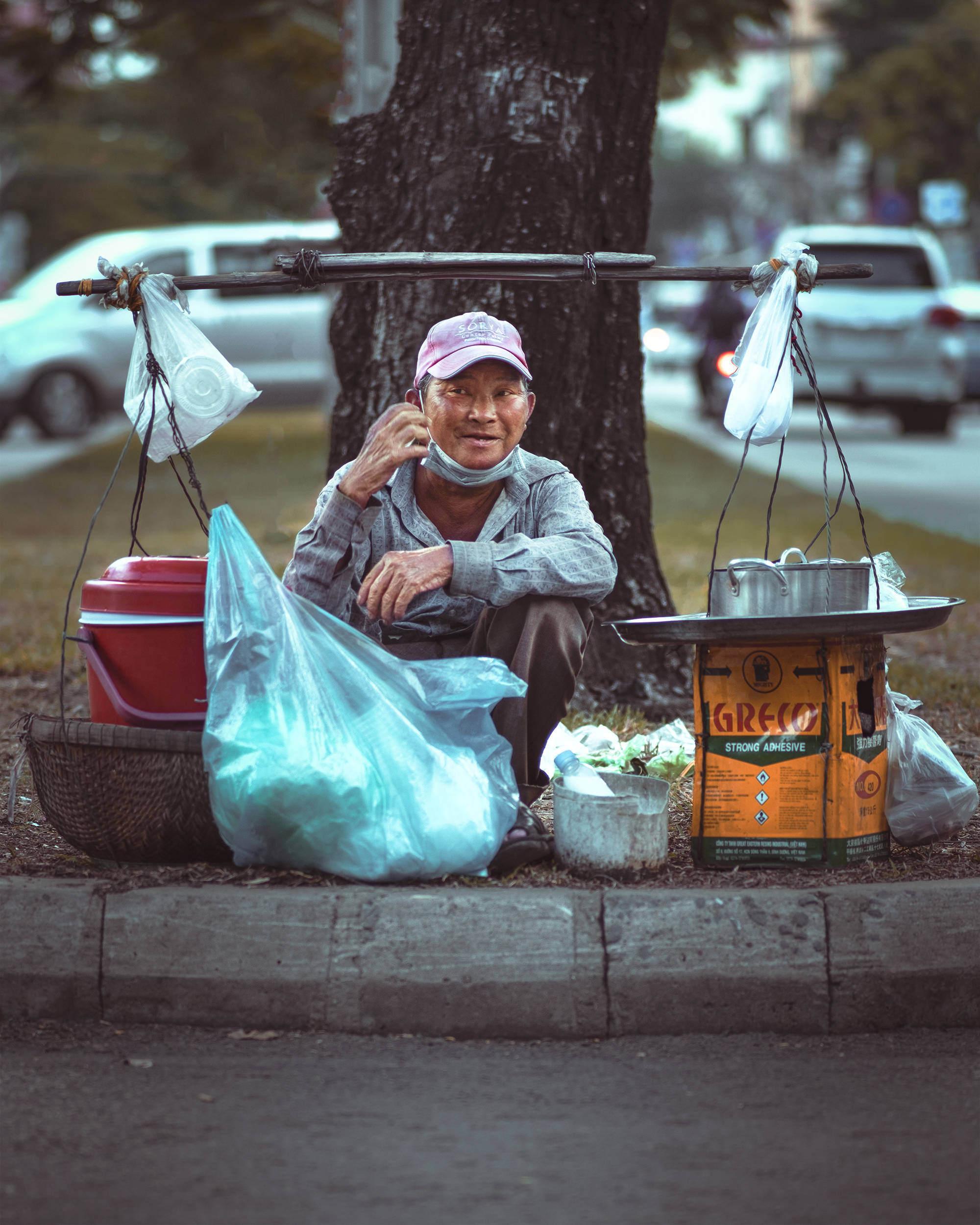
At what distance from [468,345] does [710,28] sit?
878 centimetres

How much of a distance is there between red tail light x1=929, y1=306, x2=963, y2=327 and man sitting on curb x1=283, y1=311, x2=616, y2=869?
14.7 meters

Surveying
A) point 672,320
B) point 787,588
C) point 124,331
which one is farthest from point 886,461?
point 672,320

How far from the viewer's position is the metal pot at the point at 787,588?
3336mm

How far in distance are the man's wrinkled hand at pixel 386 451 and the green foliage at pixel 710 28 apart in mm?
7879

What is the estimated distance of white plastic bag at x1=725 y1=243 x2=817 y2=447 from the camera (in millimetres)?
3354

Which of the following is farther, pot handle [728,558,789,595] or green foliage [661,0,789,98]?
green foliage [661,0,789,98]

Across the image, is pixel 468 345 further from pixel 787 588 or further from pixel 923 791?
pixel 923 791

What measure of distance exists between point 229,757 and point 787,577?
3.92ft

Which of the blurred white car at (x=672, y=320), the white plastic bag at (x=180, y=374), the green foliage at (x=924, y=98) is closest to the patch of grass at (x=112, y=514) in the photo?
the white plastic bag at (x=180, y=374)

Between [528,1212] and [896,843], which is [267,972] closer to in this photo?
[528,1212]

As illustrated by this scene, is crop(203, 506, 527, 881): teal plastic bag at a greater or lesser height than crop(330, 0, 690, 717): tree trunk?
lesser

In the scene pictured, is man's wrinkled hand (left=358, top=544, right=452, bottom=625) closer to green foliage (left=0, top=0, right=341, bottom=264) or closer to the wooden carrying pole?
the wooden carrying pole

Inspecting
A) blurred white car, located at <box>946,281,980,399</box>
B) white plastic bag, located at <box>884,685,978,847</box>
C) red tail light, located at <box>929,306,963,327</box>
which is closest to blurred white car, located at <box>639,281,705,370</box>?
blurred white car, located at <box>946,281,980,399</box>

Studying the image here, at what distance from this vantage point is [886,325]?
17312mm
